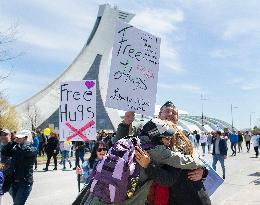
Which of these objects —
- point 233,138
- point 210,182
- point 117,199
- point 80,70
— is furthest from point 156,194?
point 80,70

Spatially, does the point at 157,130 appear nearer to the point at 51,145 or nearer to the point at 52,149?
the point at 52,149

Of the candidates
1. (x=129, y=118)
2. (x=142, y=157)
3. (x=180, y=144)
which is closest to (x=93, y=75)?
(x=129, y=118)

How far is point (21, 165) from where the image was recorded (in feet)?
24.6

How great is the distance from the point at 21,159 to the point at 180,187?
4.16 metres

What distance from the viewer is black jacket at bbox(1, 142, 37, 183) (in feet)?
24.5

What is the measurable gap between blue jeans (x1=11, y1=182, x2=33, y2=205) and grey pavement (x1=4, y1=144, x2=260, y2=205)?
4084 mm

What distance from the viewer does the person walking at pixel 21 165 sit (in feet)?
24.4

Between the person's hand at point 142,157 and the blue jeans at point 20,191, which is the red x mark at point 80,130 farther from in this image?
the person's hand at point 142,157

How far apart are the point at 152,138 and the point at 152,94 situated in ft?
5.65

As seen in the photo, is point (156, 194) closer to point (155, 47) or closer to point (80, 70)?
point (155, 47)

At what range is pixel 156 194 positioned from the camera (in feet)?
12.8

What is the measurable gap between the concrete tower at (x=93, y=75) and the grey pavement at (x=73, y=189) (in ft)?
246

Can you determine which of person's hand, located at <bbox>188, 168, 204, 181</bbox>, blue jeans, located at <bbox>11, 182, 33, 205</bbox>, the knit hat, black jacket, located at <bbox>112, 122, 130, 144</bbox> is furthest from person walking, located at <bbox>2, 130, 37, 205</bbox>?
person's hand, located at <bbox>188, 168, 204, 181</bbox>

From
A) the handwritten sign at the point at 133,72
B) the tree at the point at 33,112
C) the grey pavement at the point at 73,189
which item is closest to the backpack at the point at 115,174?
the handwritten sign at the point at 133,72
